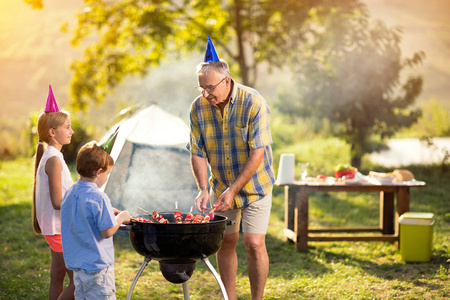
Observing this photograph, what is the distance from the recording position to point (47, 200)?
3152 mm

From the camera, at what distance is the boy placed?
2674 millimetres

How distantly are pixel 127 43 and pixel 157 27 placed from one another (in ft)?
4.13

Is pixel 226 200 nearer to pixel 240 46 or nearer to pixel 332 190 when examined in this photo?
pixel 332 190

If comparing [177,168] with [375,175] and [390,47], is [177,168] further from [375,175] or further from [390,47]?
[390,47]

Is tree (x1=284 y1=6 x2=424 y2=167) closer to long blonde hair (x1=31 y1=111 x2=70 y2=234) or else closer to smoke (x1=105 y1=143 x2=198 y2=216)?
smoke (x1=105 y1=143 x2=198 y2=216)

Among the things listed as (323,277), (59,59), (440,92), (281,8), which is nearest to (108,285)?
(323,277)

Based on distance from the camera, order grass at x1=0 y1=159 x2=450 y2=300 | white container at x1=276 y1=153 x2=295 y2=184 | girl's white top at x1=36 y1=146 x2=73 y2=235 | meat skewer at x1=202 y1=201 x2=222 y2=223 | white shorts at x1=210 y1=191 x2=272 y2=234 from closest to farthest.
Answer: meat skewer at x1=202 y1=201 x2=222 y2=223 < girl's white top at x1=36 y1=146 x2=73 y2=235 < white shorts at x1=210 y1=191 x2=272 y2=234 < grass at x1=0 y1=159 x2=450 y2=300 < white container at x1=276 y1=153 x2=295 y2=184

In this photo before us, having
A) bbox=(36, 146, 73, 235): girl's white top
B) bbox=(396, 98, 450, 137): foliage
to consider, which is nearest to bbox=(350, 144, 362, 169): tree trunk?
bbox=(396, 98, 450, 137): foliage

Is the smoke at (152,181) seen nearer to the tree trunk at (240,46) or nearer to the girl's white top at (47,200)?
the girl's white top at (47,200)

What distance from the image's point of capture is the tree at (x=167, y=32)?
1161cm

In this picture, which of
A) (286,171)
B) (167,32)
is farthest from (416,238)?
(167,32)

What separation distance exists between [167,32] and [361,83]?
14.5ft

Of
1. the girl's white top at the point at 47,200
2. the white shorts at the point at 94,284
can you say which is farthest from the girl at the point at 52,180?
the white shorts at the point at 94,284

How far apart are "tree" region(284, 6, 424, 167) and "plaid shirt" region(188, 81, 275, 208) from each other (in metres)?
6.26
